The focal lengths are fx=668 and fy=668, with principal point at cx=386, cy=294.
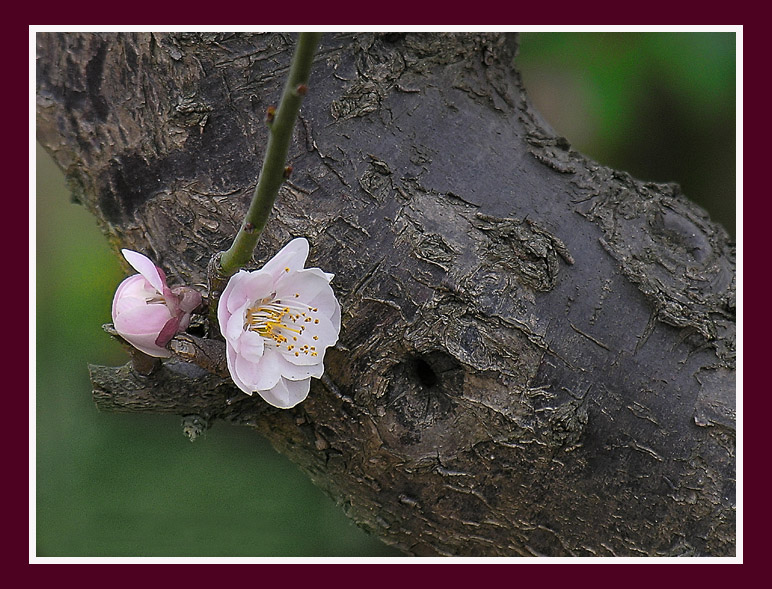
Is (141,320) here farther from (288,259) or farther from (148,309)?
(288,259)

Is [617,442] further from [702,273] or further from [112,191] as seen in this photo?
[112,191]

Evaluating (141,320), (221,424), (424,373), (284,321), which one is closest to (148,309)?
(141,320)

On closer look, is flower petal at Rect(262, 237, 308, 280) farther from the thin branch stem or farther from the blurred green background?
the blurred green background

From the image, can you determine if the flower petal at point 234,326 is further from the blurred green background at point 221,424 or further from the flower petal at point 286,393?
the blurred green background at point 221,424

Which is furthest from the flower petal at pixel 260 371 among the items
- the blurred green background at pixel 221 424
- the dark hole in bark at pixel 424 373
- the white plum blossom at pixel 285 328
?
the blurred green background at pixel 221 424

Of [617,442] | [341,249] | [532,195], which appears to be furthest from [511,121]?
[617,442]

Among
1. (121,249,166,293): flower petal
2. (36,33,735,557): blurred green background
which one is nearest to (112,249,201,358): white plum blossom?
(121,249,166,293): flower petal
